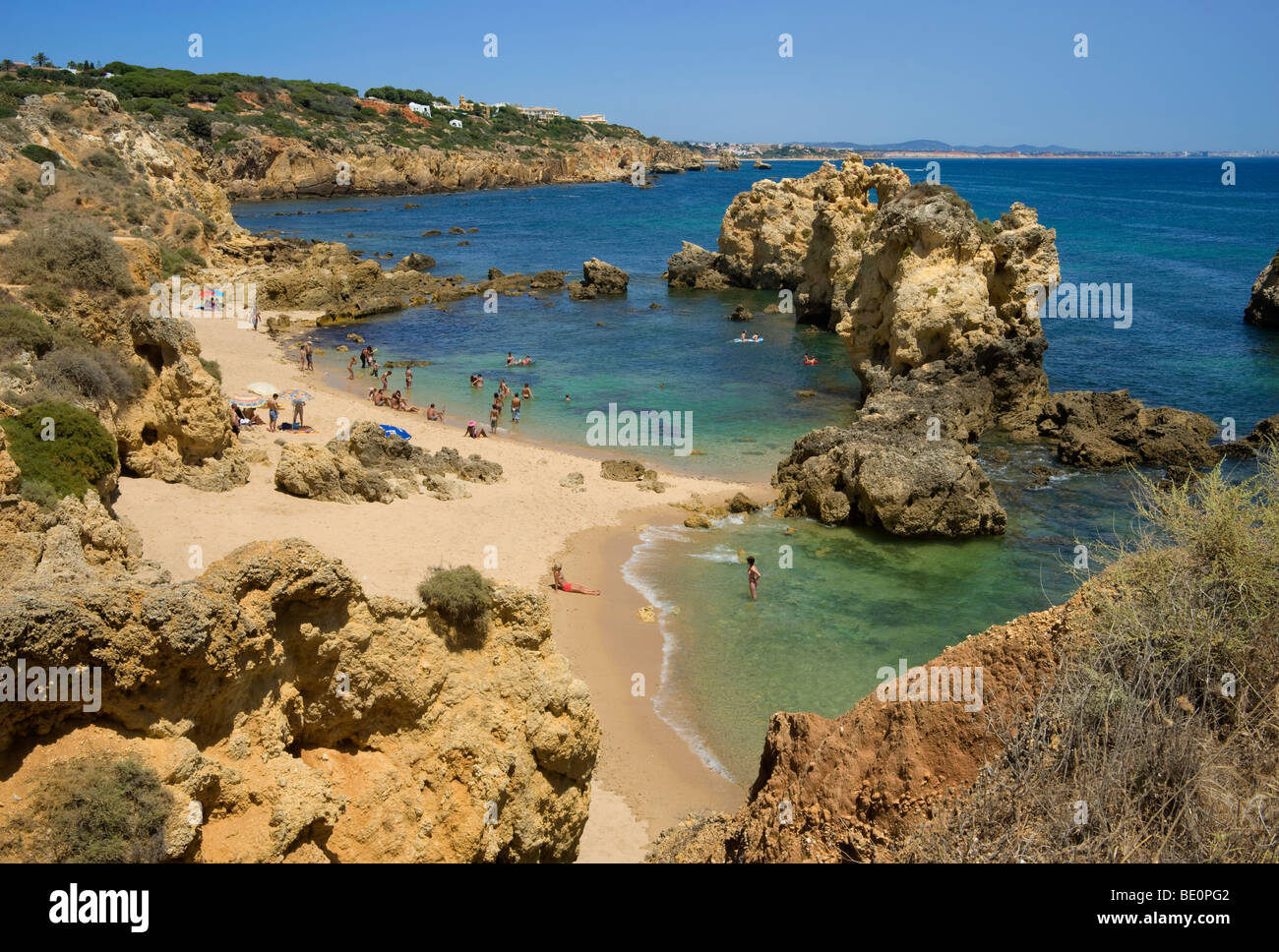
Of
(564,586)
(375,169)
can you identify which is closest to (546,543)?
(564,586)

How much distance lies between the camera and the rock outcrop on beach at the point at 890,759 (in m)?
6.09

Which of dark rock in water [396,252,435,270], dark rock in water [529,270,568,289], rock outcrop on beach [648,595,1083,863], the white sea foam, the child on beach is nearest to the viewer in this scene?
rock outcrop on beach [648,595,1083,863]

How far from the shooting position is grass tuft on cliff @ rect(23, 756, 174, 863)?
4949 millimetres

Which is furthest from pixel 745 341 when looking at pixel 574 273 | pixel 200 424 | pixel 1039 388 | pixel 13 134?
pixel 13 134

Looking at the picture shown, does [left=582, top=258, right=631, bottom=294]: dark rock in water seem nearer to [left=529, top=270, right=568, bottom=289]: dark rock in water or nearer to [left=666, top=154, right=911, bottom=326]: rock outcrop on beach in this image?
[left=529, top=270, right=568, bottom=289]: dark rock in water

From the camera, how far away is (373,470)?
20406 millimetres

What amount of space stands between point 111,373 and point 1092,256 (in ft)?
227

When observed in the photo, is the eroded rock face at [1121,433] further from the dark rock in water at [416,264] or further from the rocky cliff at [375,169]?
the rocky cliff at [375,169]

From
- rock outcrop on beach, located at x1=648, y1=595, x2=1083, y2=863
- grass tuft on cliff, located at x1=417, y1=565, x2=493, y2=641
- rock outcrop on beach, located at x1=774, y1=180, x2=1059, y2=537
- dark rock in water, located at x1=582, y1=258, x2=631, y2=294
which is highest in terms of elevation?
dark rock in water, located at x1=582, y1=258, x2=631, y2=294

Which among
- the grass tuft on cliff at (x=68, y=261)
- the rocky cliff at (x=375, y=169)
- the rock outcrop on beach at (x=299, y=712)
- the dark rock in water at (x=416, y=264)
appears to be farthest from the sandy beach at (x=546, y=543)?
the rocky cliff at (x=375, y=169)

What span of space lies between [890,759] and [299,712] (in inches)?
174

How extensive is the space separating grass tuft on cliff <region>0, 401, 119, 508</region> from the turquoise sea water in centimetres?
903

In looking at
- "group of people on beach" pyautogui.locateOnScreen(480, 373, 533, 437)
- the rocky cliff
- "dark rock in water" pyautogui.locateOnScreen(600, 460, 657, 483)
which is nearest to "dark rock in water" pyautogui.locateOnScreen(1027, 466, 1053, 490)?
"dark rock in water" pyautogui.locateOnScreen(600, 460, 657, 483)
